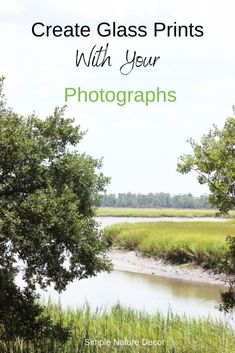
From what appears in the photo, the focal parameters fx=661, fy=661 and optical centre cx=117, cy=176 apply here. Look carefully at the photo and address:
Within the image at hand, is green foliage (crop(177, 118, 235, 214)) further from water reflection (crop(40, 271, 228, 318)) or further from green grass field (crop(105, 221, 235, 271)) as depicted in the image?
green grass field (crop(105, 221, 235, 271))

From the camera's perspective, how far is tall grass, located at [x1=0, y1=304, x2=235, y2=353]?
14.9 meters

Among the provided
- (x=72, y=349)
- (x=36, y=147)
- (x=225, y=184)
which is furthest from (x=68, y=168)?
(x=72, y=349)

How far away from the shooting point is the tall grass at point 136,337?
1488cm

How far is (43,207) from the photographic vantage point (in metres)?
12.7

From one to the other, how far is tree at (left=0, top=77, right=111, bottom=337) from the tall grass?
1403 mm

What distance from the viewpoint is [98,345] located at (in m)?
15.1

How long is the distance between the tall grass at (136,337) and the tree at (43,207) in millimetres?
1403

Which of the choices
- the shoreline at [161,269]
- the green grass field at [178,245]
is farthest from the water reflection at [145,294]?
the green grass field at [178,245]

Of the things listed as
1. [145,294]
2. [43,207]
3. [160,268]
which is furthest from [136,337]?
[160,268]

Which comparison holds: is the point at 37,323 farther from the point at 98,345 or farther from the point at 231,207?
the point at 231,207

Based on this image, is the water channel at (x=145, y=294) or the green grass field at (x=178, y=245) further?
the green grass field at (x=178, y=245)

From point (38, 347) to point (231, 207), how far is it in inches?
208

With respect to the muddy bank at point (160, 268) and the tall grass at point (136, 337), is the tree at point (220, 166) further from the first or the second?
the muddy bank at point (160, 268)

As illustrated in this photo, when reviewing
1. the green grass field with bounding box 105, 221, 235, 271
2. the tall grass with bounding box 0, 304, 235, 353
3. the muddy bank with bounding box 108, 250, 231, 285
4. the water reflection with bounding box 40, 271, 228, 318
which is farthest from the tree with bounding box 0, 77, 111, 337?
the muddy bank with bounding box 108, 250, 231, 285
